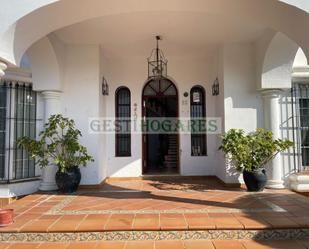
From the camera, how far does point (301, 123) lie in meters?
5.40

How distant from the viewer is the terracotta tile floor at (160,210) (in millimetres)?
3002

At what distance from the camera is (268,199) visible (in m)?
4.12

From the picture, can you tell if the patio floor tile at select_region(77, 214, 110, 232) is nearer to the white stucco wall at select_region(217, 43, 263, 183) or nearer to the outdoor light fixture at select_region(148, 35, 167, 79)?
the white stucco wall at select_region(217, 43, 263, 183)

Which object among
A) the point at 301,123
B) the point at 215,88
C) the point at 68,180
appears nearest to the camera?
the point at 68,180

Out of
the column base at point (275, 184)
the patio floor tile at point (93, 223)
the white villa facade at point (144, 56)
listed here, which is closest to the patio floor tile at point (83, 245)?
the patio floor tile at point (93, 223)

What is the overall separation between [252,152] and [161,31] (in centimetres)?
292

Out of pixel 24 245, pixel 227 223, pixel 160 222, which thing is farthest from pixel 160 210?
Result: pixel 24 245

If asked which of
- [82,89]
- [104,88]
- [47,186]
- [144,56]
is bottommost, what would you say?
[47,186]

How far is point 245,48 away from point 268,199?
10.3 ft

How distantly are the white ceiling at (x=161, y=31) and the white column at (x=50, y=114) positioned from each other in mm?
1173

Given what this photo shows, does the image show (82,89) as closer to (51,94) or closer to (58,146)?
(51,94)

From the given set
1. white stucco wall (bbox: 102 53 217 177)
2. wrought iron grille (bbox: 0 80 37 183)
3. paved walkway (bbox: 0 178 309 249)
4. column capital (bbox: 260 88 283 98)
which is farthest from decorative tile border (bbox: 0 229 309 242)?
white stucco wall (bbox: 102 53 217 177)

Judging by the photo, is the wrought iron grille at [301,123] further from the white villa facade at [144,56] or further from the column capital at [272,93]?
the column capital at [272,93]

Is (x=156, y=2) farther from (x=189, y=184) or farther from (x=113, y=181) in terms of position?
(x=113, y=181)
